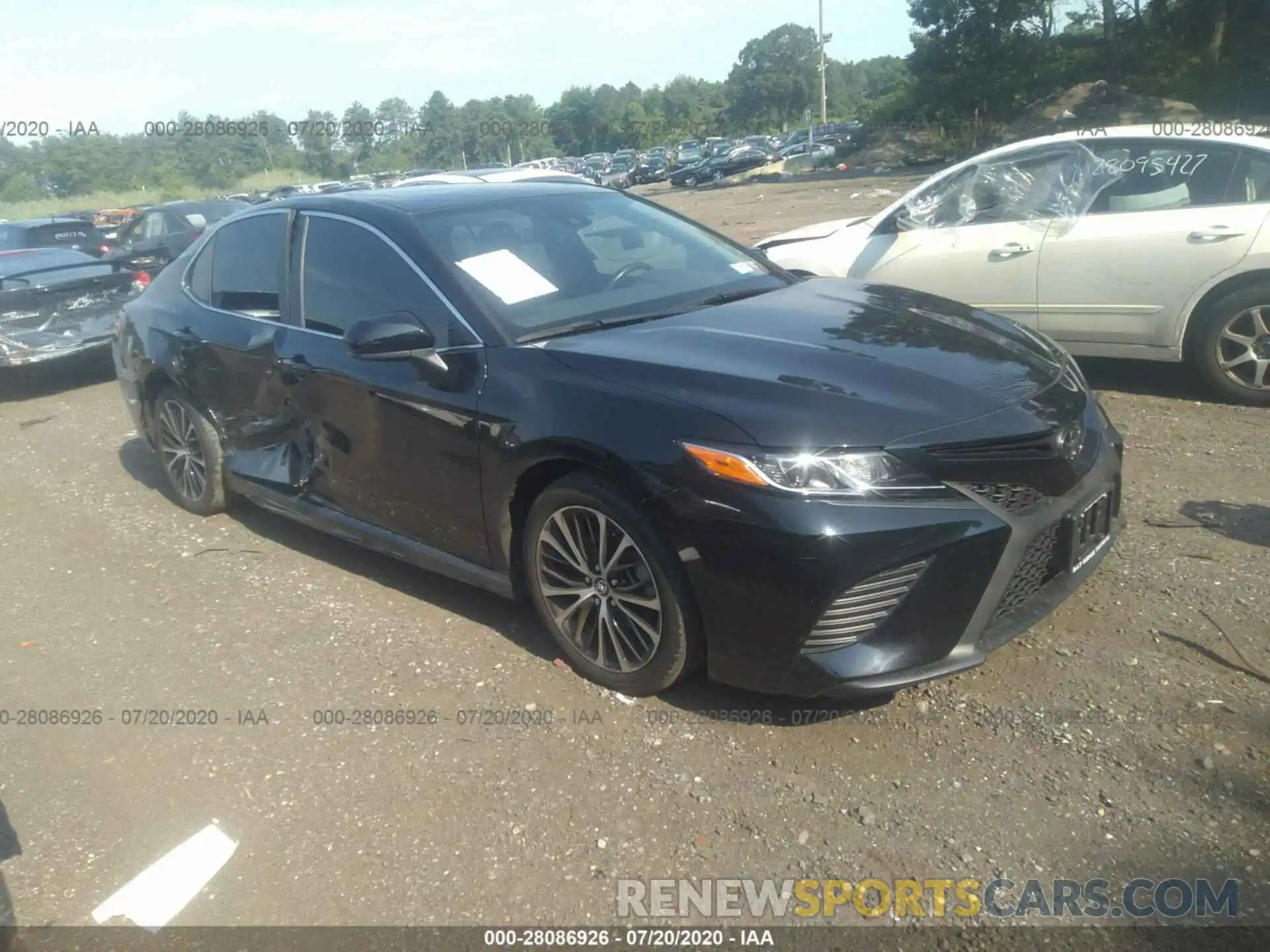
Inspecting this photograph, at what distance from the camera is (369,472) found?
416 cm

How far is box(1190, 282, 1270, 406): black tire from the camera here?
558 centimetres

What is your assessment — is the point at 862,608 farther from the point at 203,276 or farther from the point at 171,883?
the point at 203,276

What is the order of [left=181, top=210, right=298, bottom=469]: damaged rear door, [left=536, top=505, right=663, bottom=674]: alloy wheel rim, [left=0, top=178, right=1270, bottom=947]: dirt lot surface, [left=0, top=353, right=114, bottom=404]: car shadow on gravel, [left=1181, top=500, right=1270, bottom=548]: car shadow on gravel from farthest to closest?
[left=0, top=353, right=114, bottom=404]: car shadow on gravel
[left=181, top=210, right=298, bottom=469]: damaged rear door
[left=1181, top=500, right=1270, bottom=548]: car shadow on gravel
[left=536, top=505, right=663, bottom=674]: alloy wheel rim
[left=0, top=178, right=1270, bottom=947]: dirt lot surface

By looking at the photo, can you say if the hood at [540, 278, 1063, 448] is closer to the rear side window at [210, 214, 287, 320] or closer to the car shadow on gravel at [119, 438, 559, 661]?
the car shadow on gravel at [119, 438, 559, 661]

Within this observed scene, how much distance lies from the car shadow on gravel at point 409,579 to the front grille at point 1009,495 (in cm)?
169

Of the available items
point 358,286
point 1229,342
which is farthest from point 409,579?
point 1229,342

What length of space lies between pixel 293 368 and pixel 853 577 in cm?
268

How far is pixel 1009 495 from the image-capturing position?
3.02 m

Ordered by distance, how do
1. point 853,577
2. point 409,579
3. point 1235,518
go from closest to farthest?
point 853,577 < point 1235,518 < point 409,579

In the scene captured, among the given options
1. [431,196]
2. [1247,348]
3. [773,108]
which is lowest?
[1247,348]

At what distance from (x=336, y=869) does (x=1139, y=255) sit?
208 inches

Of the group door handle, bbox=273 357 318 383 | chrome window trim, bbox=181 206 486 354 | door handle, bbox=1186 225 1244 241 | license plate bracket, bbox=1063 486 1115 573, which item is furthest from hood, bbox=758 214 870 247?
license plate bracket, bbox=1063 486 1115 573

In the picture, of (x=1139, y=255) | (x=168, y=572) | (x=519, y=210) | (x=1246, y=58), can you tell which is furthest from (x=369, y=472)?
(x=1246, y=58)

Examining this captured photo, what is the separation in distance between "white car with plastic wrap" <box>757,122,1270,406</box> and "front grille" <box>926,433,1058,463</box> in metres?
3.32
